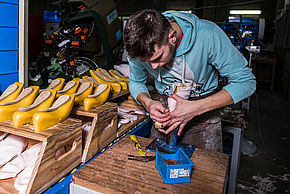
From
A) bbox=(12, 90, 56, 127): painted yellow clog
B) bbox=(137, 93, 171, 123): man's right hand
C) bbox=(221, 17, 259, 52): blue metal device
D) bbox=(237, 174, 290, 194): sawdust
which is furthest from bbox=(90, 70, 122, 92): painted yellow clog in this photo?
bbox=(221, 17, 259, 52): blue metal device

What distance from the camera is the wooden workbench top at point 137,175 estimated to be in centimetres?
94

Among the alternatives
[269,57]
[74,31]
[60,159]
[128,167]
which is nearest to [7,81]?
[60,159]

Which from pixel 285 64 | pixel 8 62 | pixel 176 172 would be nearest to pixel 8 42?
pixel 8 62

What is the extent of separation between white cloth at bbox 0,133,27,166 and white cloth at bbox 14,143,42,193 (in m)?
0.04

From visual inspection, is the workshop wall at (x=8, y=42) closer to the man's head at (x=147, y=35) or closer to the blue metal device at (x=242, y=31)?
the man's head at (x=147, y=35)

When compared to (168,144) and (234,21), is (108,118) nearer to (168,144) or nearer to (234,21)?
(168,144)

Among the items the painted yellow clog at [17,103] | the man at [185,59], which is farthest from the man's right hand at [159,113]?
the painted yellow clog at [17,103]

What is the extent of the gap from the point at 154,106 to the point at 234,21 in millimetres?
2942

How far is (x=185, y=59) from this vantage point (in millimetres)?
1256

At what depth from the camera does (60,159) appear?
990 millimetres

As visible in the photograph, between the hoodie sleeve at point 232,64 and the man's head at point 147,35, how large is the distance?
0.92ft

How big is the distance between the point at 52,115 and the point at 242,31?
10.7 ft

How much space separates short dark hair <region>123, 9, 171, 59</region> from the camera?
98 centimetres

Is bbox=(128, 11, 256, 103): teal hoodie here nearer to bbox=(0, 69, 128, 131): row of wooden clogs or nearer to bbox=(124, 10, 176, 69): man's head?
bbox=(124, 10, 176, 69): man's head
